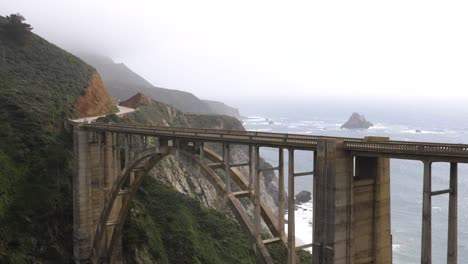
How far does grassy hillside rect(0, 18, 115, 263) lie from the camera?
2923 cm

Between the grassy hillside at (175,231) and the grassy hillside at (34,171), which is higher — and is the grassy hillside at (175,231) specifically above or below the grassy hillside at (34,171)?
below

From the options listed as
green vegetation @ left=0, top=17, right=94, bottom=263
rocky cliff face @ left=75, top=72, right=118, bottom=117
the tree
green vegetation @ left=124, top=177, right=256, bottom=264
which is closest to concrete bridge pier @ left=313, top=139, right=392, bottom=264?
green vegetation @ left=124, top=177, right=256, bottom=264

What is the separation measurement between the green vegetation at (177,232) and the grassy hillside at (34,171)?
5.68m

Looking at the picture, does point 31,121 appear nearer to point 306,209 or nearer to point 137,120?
point 137,120

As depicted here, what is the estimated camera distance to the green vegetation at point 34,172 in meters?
29.2

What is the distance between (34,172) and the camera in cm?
3384

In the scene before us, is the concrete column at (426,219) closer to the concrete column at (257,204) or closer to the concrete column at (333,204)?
the concrete column at (333,204)

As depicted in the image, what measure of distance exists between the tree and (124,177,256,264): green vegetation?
31.7 metres

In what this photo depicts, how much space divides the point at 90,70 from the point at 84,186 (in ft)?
116

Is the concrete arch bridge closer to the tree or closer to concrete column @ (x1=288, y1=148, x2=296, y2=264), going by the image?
concrete column @ (x1=288, y1=148, x2=296, y2=264)

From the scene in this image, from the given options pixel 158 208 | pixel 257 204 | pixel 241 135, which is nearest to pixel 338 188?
pixel 257 204

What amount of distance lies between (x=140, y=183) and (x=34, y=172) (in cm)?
1068

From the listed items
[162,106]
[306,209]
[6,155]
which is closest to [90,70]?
[162,106]

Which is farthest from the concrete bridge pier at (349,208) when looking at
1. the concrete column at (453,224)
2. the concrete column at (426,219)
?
the concrete column at (453,224)
